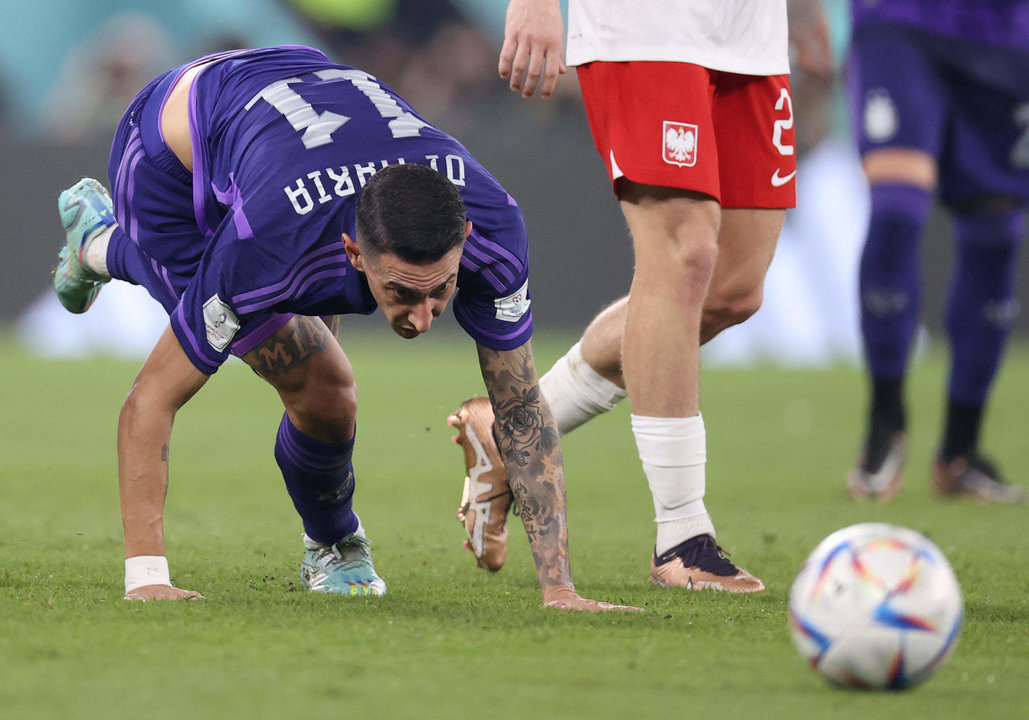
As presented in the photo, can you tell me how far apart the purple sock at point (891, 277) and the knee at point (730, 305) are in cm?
182

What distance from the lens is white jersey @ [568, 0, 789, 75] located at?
3879 mm

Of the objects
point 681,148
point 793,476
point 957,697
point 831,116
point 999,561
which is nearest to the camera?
point 957,697

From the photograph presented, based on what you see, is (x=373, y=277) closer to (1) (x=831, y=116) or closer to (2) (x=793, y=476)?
(2) (x=793, y=476)

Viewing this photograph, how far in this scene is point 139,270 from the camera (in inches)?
158

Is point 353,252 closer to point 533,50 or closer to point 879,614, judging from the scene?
point 533,50

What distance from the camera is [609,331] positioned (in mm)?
4312

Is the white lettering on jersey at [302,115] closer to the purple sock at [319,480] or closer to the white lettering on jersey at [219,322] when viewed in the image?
the white lettering on jersey at [219,322]

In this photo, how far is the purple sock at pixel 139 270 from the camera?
384cm

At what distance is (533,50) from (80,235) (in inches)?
58.8

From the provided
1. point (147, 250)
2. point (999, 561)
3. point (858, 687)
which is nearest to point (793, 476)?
point (999, 561)

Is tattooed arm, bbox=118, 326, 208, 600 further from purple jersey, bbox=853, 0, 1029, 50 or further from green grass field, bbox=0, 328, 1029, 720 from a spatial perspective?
purple jersey, bbox=853, 0, 1029, 50

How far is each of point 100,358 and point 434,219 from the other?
985 cm

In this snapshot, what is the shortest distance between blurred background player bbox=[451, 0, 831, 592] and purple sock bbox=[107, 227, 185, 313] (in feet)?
3.17

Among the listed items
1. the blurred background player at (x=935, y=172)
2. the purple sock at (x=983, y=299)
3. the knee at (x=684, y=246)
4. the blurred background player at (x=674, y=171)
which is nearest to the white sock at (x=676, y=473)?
the blurred background player at (x=674, y=171)
